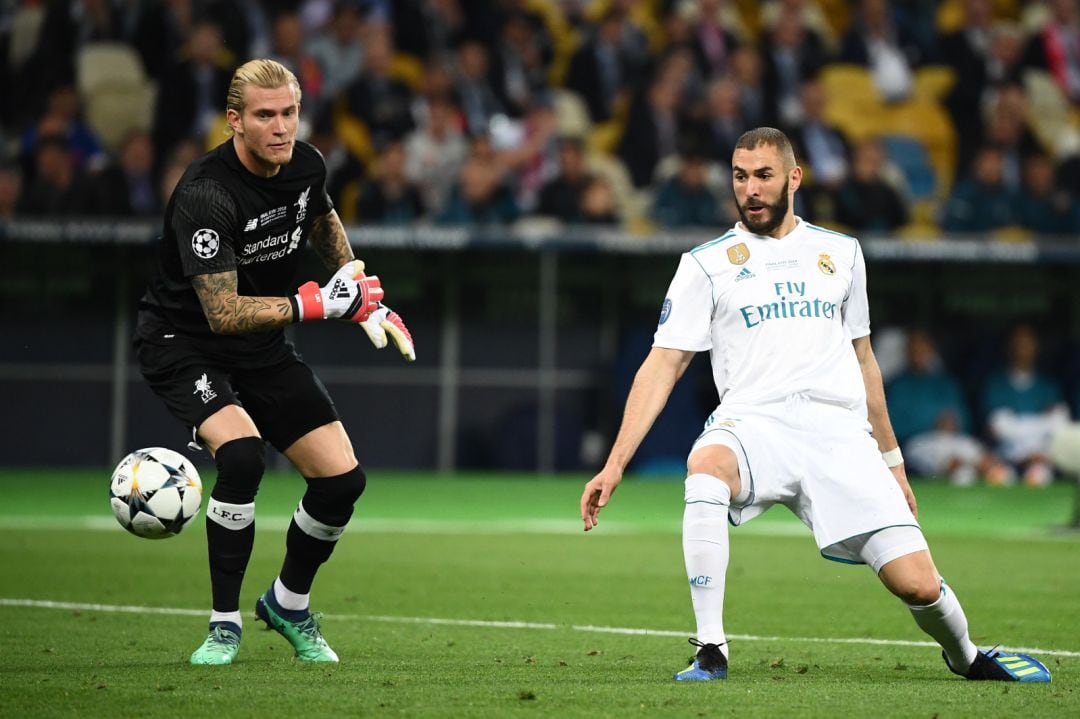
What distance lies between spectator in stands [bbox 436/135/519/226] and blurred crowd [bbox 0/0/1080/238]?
0.08ft

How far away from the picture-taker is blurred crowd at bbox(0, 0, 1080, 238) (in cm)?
1927

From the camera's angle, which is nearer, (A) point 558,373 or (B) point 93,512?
(B) point 93,512

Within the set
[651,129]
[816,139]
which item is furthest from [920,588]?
[816,139]

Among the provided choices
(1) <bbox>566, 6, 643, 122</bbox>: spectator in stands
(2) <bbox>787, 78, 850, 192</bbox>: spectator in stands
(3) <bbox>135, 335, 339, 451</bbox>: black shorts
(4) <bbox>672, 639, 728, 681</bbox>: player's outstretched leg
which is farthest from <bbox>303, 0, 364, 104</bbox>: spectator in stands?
(4) <bbox>672, 639, 728, 681</bbox>: player's outstretched leg

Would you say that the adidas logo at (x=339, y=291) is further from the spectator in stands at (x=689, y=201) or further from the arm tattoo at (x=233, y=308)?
the spectator in stands at (x=689, y=201)

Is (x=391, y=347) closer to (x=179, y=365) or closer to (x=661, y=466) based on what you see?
(x=661, y=466)

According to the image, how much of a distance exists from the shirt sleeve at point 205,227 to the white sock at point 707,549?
7.12ft

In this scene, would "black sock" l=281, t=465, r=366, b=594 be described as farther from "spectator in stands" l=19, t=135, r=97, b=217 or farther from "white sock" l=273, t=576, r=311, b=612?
"spectator in stands" l=19, t=135, r=97, b=217

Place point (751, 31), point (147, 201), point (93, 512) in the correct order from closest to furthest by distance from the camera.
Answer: point (93, 512)
point (147, 201)
point (751, 31)

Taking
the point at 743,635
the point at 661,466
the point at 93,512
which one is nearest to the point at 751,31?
the point at 661,466

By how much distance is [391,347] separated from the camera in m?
20.6

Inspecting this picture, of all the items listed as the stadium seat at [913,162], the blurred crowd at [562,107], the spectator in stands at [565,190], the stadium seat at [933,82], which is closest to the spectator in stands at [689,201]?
the blurred crowd at [562,107]

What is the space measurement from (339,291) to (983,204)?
582 inches

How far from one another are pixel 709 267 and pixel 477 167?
12843 millimetres
